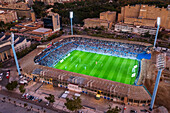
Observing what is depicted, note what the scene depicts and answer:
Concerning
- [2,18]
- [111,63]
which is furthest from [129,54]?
[2,18]

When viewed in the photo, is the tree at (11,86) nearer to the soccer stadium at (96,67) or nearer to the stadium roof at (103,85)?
the soccer stadium at (96,67)

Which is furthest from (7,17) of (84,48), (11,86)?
(11,86)

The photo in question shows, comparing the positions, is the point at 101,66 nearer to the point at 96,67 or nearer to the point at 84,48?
the point at 96,67

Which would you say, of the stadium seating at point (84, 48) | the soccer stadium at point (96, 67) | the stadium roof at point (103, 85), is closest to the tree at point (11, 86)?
the soccer stadium at point (96, 67)

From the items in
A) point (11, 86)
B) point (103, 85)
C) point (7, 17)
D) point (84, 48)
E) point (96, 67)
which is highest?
point (7, 17)

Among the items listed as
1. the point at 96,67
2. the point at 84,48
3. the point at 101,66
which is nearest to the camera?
the point at 96,67

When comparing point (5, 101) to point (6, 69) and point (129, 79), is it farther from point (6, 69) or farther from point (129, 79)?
point (129, 79)
